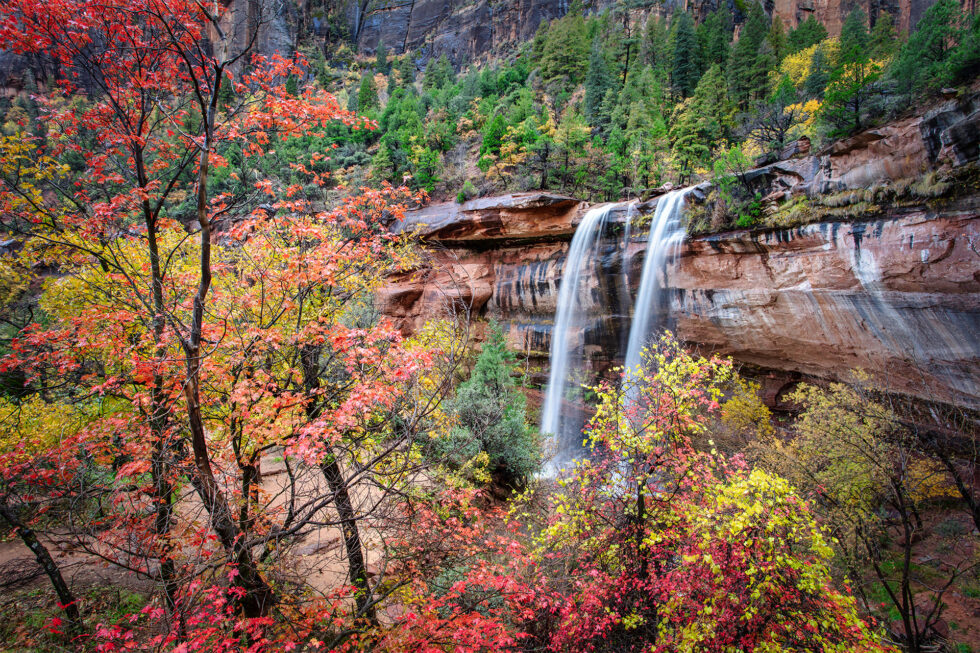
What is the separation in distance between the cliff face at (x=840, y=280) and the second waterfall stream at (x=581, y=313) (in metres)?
0.51

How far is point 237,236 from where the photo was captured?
5.26m

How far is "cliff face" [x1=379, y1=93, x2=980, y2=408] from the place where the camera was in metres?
12.0

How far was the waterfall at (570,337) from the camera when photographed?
73.1 feet

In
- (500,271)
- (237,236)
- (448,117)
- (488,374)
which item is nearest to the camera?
(237,236)

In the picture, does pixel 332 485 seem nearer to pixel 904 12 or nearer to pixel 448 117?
pixel 448 117

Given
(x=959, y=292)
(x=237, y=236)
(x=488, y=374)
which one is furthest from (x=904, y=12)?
(x=237, y=236)

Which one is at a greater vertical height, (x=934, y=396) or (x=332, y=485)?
(x=332, y=485)

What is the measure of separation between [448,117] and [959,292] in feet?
118

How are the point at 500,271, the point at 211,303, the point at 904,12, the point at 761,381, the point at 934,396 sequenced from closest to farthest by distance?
the point at 211,303 < the point at 934,396 < the point at 761,381 < the point at 500,271 < the point at 904,12

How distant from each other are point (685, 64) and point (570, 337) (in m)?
26.4

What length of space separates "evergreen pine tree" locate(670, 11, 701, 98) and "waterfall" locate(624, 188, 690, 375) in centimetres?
1938

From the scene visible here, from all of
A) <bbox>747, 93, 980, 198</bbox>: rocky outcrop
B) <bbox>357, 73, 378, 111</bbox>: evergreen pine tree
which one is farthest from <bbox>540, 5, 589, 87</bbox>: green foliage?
<bbox>747, 93, 980, 198</bbox>: rocky outcrop

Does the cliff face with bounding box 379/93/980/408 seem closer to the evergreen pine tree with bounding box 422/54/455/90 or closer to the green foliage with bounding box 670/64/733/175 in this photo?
the green foliage with bounding box 670/64/733/175

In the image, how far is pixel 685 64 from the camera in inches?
1281
